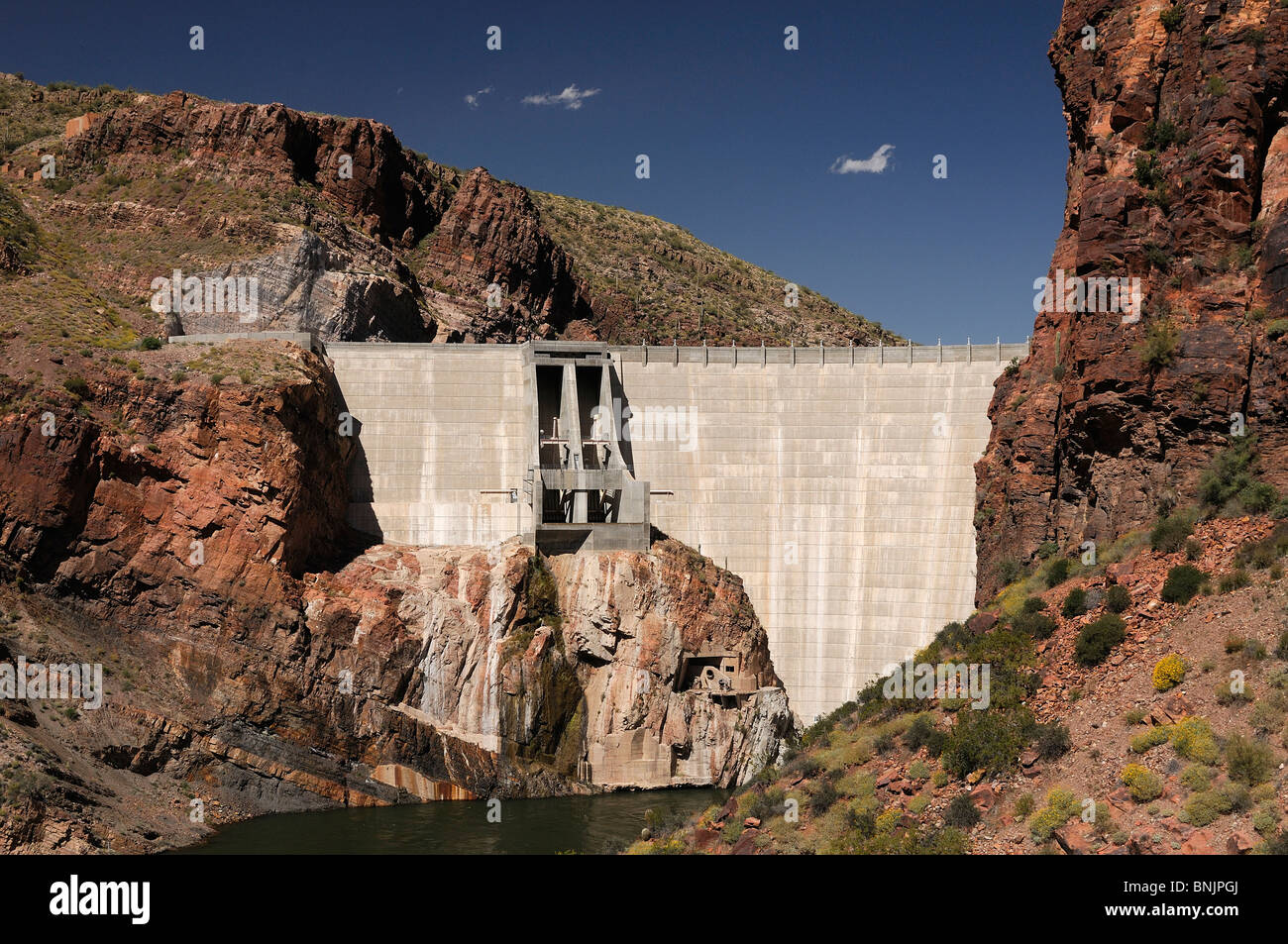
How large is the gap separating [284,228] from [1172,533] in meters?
49.6

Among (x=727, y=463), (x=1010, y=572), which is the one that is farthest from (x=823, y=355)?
(x=1010, y=572)

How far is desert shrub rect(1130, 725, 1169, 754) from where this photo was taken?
20984 mm

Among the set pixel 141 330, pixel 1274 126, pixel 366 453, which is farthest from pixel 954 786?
pixel 141 330

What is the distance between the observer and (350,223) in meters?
69.2

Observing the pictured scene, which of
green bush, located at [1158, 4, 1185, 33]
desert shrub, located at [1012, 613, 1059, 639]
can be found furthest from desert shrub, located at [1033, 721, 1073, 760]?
green bush, located at [1158, 4, 1185, 33]

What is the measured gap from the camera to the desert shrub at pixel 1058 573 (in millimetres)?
30594

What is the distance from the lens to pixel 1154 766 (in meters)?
20.5

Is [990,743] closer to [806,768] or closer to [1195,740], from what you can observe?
[1195,740]

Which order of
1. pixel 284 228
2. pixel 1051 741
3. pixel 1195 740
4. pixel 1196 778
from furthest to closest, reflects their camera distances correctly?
pixel 284 228
pixel 1051 741
pixel 1195 740
pixel 1196 778

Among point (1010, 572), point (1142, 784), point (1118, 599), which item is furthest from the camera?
→ point (1010, 572)

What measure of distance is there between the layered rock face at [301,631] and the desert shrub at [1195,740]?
2675 centimetres

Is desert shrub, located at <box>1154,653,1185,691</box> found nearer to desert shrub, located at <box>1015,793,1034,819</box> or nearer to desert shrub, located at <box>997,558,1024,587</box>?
desert shrub, located at <box>1015,793,1034,819</box>

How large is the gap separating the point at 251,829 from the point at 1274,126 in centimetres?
4171

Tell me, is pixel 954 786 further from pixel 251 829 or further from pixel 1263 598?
pixel 251 829
